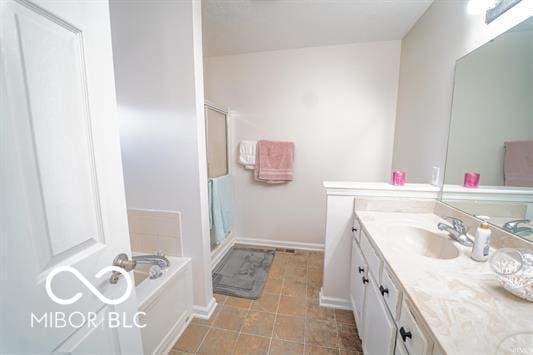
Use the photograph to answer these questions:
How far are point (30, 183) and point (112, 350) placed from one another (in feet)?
1.97

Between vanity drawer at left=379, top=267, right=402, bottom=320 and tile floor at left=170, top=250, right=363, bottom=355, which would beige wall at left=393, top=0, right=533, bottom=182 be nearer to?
vanity drawer at left=379, top=267, right=402, bottom=320

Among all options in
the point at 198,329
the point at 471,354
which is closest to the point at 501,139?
the point at 471,354

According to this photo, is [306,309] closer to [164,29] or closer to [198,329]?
[198,329]

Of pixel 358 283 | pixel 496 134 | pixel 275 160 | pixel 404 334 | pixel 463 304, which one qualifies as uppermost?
pixel 496 134

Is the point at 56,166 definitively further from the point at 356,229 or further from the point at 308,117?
the point at 308,117

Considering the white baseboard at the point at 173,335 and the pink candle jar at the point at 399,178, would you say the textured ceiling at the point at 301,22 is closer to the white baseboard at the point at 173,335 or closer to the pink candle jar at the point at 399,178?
the pink candle jar at the point at 399,178

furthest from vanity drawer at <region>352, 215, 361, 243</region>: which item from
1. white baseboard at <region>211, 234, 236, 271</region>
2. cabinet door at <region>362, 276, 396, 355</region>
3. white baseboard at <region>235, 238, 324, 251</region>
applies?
white baseboard at <region>211, 234, 236, 271</region>

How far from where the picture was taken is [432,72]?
63.4 inches

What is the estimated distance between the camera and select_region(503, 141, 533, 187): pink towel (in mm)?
917

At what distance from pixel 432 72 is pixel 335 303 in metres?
2.00

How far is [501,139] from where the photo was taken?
1049 mm

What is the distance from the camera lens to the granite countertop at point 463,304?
0.53m

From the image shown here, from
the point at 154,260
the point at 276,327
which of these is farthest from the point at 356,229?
the point at 154,260

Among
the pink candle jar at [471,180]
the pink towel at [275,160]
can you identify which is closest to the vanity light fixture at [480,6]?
the pink candle jar at [471,180]
